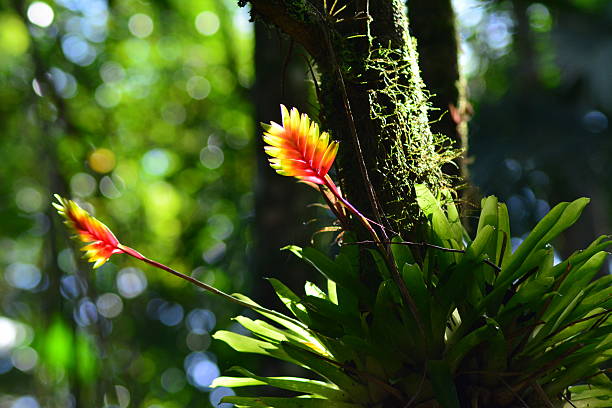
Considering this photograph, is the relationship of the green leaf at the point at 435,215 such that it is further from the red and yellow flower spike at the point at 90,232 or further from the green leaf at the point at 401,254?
the red and yellow flower spike at the point at 90,232

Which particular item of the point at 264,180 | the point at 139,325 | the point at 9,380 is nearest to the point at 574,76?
the point at 264,180

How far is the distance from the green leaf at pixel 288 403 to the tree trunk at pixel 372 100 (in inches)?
8.2

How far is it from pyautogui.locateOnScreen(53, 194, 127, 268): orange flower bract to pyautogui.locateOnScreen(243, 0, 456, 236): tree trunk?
28cm

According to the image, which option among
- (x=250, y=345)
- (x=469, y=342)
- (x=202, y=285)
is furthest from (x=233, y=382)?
(x=469, y=342)

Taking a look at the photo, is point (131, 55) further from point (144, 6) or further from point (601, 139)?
point (601, 139)

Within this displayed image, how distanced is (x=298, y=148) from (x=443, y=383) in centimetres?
27

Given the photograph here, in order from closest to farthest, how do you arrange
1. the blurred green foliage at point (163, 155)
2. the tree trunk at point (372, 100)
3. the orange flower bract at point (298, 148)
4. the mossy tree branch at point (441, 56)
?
1. the orange flower bract at point (298, 148)
2. the tree trunk at point (372, 100)
3. the mossy tree branch at point (441, 56)
4. the blurred green foliage at point (163, 155)

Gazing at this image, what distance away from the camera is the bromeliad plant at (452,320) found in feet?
2.28

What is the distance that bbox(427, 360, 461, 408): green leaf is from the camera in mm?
648

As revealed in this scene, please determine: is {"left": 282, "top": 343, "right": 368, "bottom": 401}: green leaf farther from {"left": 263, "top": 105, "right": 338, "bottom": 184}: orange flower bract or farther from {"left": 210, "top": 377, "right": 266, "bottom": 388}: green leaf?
{"left": 263, "top": 105, "right": 338, "bottom": 184}: orange flower bract

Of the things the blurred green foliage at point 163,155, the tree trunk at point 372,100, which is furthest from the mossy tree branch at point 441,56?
the blurred green foliage at point 163,155

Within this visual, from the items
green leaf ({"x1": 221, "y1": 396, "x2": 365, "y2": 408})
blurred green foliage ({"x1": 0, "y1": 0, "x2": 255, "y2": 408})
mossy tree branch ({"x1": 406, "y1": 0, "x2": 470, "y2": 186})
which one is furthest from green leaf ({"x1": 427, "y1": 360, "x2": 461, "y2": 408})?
blurred green foliage ({"x1": 0, "y1": 0, "x2": 255, "y2": 408})

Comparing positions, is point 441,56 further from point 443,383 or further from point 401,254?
point 443,383

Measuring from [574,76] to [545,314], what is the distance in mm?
4131
